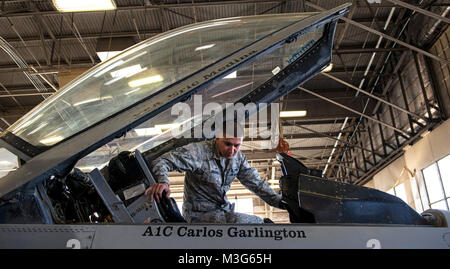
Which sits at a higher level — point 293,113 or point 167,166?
point 293,113

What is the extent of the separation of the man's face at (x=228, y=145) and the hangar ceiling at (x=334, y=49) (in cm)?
754

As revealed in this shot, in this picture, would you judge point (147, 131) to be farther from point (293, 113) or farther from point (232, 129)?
point (293, 113)

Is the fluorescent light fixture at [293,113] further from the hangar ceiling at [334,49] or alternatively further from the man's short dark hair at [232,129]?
the man's short dark hair at [232,129]

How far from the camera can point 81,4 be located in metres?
8.48

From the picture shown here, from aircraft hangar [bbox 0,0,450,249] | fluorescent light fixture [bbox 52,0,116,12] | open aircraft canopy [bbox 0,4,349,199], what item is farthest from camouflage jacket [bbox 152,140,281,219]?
fluorescent light fixture [bbox 52,0,116,12]

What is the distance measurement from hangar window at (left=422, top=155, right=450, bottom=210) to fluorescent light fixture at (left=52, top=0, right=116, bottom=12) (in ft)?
34.0

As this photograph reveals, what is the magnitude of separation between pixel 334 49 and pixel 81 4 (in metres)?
8.11

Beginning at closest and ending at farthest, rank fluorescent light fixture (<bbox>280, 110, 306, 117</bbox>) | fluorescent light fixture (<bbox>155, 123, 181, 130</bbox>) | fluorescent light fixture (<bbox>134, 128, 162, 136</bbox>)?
fluorescent light fixture (<bbox>134, 128, 162, 136</bbox>) → fluorescent light fixture (<bbox>155, 123, 181, 130</bbox>) → fluorescent light fixture (<bbox>280, 110, 306, 117</bbox>)

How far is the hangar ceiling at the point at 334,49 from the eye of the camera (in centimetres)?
1109

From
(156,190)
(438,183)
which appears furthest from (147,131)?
(438,183)

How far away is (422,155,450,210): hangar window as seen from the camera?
11.3 meters

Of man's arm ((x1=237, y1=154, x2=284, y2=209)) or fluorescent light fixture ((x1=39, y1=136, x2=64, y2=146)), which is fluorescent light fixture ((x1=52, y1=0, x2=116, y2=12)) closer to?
man's arm ((x1=237, y1=154, x2=284, y2=209))
